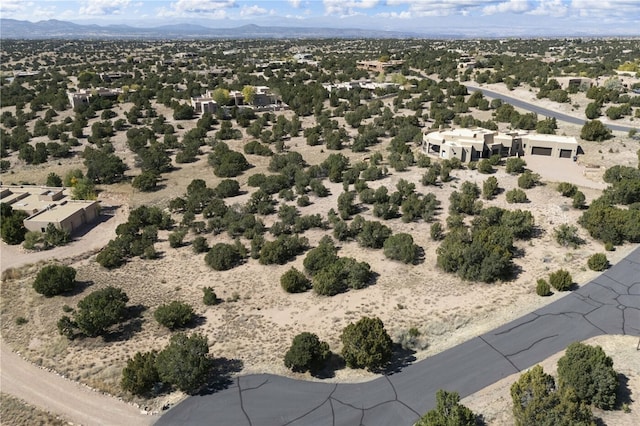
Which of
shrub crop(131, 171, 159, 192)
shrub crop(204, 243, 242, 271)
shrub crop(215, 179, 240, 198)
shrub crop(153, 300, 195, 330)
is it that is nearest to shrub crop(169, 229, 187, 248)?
shrub crop(204, 243, 242, 271)

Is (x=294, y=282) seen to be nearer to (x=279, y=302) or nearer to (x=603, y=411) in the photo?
(x=279, y=302)

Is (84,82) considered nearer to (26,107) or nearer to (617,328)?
(26,107)

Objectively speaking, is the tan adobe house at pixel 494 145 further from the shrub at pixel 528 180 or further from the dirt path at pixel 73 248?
the dirt path at pixel 73 248

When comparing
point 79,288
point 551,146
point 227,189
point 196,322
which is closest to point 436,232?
point 196,322

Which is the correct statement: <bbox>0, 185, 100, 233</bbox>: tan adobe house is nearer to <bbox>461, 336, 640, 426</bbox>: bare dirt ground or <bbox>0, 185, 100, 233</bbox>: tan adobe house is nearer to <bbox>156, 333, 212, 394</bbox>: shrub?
<bbox>156, 333, 212, 394</bbox>: shrub

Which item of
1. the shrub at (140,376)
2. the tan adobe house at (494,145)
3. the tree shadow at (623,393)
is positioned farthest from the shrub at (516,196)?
the shrub at (140,376)

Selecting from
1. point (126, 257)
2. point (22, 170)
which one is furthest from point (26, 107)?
point (126, 257)
